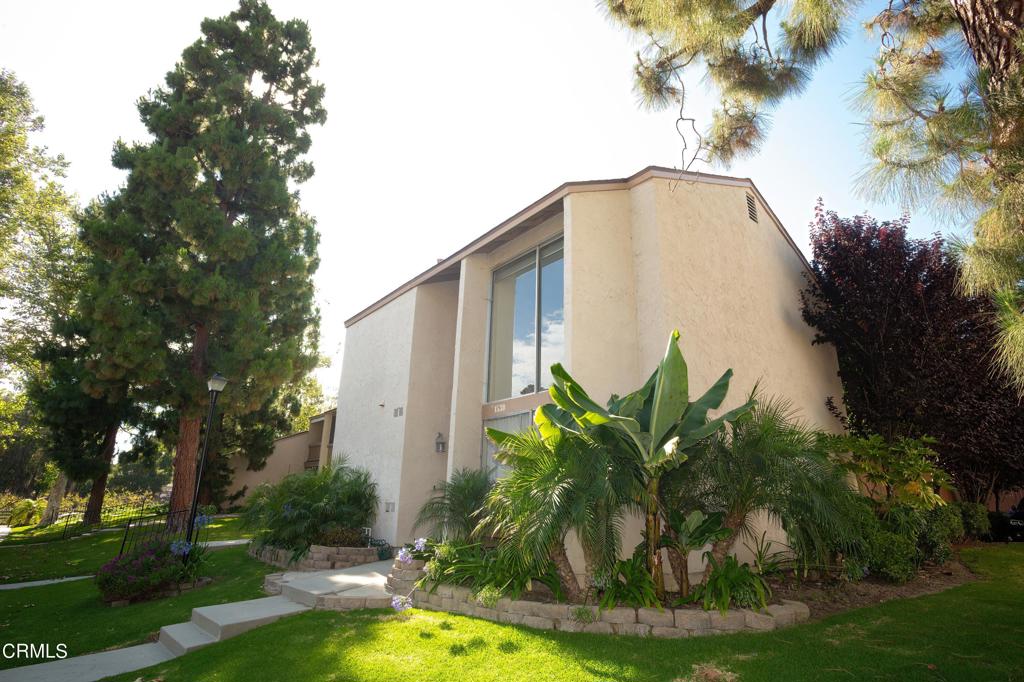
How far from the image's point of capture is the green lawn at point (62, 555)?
12.1 metres

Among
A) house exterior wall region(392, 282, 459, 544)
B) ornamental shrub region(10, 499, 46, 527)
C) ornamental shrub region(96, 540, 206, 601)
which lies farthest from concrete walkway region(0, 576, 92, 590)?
ornamental shrub region(10, 499, 46, 527)

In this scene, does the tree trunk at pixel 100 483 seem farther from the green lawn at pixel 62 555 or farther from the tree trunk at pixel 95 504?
the green lawn at pixel 62 555

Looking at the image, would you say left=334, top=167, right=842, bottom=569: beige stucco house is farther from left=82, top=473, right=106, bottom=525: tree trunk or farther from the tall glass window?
left=82, top=473, right=106, bottom=525: tree trunk

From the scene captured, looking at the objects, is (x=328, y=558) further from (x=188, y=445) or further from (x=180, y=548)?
(x=188, y=445)

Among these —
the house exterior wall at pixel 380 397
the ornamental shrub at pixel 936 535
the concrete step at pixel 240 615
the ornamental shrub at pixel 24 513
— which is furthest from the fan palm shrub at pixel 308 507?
the ornamental shrub at pixel 24 513

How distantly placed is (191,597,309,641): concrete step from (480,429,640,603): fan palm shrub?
11.2 feet

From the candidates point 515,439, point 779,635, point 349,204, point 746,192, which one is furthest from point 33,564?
point 746,192

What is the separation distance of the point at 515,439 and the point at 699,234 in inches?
240

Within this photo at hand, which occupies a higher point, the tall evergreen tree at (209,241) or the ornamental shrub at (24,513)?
the tall evergreen tree at (209,241)

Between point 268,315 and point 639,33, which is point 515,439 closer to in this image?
point 639,33

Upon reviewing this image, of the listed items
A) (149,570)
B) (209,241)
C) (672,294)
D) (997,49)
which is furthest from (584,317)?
(209,241)

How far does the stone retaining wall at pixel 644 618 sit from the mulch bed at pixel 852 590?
70 cm

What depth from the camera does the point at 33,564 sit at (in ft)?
43.4
